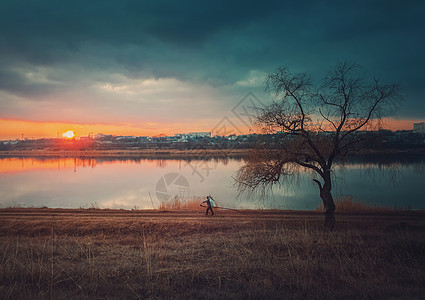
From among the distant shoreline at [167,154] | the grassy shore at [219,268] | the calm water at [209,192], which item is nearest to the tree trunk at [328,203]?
the grassy shore at [219,268]

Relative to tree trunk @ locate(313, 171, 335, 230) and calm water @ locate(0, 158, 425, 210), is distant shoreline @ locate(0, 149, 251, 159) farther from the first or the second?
tree trunk @ locate(313, 171, 335, 230)

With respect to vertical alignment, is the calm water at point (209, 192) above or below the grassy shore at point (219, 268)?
below

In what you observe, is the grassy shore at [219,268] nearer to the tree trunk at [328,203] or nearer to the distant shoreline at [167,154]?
the tree trunk at [328,203]

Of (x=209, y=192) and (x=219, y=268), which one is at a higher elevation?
(x=219, y=268)

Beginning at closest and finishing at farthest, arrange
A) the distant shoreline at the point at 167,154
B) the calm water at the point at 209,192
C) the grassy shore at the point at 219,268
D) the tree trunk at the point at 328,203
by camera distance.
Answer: the grassy shore at the point at 219,268, the tree trunk at the point at 328,203, the calm water at the point at 209,192, the distant shoreline at the point at 167,154

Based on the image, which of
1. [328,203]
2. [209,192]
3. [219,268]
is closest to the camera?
[219,268]

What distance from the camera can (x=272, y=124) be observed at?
532 inches

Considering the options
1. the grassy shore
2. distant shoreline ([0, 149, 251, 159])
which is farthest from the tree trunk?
distant shoreline ([0, 149, 251, 159])

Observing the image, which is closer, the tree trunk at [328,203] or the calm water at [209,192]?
the tree trunk at [328,203]

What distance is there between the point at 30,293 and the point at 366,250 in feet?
31.6

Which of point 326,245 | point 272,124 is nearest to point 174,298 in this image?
point 326,245

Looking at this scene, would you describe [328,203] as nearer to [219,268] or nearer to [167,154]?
[219,268]

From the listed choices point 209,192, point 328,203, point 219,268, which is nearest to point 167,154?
point 209,192

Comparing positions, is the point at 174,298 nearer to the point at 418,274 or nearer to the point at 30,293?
the point at 30,293
